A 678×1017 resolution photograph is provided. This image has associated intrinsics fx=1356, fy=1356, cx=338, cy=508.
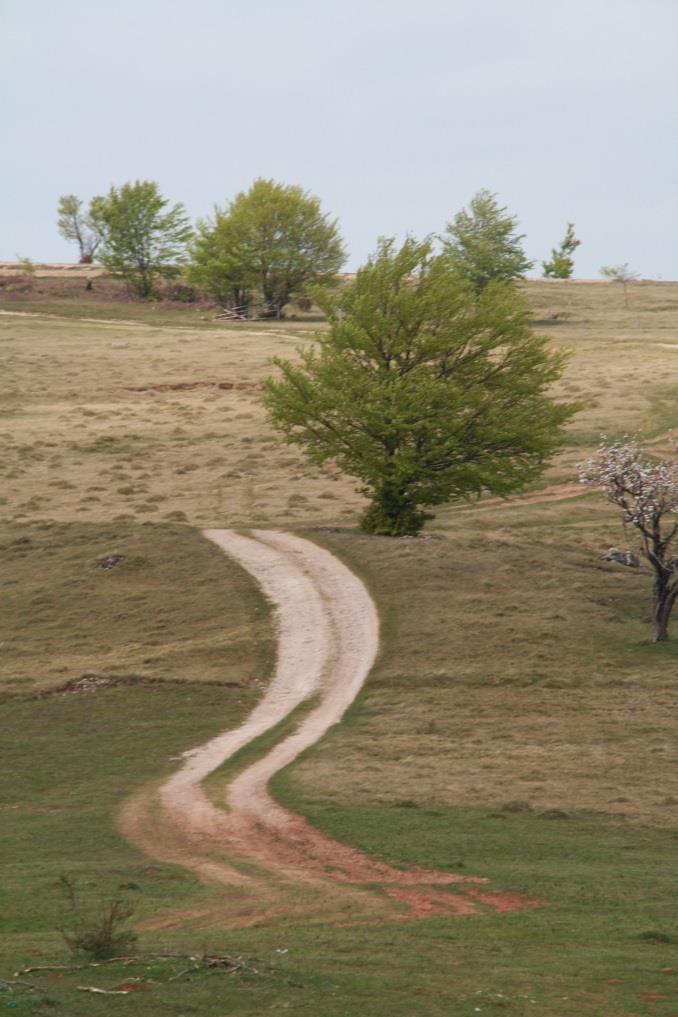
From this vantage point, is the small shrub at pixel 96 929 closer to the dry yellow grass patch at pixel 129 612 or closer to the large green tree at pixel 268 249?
the dry yellow grass patch at pixel 129 612

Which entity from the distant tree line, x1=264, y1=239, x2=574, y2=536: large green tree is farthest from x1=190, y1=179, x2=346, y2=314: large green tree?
x1=264, y1=239, x2=574, y2=536: large green tree

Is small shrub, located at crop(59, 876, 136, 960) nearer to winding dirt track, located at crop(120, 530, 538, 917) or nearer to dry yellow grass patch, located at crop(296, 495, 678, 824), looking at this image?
winding dirt track, located at crop(120, 530, 538, 917)

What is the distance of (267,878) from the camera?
20531 millimetres

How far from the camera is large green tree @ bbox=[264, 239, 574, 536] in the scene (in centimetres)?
4684

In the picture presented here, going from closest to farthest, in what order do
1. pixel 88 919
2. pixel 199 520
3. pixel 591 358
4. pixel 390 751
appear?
pixel 88 919
pixel 390 751
pixel 199 520
pixel 591 358

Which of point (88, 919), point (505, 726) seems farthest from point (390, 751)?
point (88, 919)

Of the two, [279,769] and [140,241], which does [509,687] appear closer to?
[279,769]

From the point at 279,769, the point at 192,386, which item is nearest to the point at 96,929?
the point at 279,769

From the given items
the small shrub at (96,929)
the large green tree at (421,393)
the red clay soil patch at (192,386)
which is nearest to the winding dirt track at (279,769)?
the small shrub at (96,929)

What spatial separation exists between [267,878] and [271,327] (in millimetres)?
91027

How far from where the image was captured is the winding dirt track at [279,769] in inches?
807

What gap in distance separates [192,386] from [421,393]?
4251 centimetres

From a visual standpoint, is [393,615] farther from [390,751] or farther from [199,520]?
[199,520]

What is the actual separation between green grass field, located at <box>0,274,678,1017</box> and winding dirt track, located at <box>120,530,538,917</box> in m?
0.54
